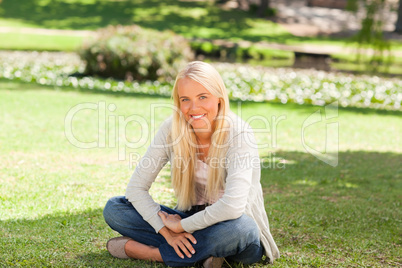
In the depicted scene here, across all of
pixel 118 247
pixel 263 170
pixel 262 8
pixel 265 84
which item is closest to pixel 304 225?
pixel 118 247

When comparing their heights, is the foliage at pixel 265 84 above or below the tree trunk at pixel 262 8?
below

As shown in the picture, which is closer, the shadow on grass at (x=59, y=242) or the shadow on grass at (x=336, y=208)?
the shadow on grass at (x=59, y=242)

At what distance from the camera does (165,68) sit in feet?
43.5

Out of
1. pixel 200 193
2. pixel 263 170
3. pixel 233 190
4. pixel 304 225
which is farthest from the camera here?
pixel 263 170

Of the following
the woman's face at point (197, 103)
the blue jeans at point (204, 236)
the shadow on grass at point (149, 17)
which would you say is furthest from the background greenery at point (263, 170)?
the shadow on grass at point (149, 17)

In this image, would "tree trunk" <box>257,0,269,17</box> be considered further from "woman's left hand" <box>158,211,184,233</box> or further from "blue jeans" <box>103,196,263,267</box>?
"woman's left hand" <box>158,211,184,233</box>

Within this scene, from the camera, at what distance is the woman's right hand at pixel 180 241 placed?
3449mm

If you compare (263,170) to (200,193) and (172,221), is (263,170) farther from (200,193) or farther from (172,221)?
(172,221)

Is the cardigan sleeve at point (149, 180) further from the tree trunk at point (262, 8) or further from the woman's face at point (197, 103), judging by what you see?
the tree trunk at point (262, 8)

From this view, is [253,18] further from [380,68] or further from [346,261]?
[346,261]

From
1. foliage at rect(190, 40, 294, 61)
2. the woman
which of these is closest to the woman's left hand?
the woman

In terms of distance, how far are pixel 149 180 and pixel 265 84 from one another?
10.0 metres

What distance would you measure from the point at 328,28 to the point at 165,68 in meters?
19.7

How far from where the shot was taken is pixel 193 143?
12.0 ft
